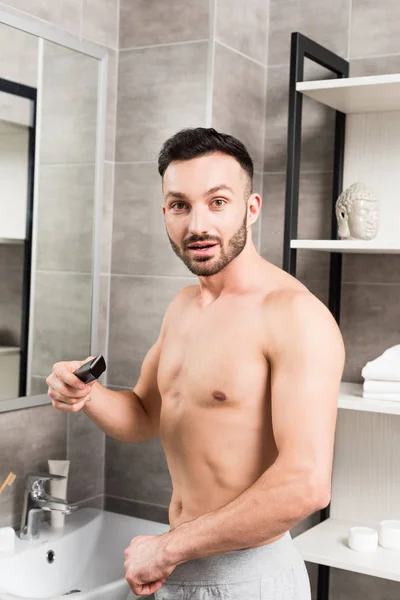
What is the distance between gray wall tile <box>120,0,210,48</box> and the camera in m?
2.27

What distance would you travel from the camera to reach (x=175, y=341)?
1.68 metres

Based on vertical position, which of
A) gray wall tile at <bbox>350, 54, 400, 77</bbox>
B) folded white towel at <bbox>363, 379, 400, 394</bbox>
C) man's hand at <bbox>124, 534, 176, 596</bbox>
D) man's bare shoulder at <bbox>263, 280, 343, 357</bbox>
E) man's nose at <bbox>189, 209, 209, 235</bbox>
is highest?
gray wall tile at <bbox>350, 54, 400, 77</bbox>

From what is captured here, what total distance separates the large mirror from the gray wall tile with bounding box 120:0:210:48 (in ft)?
0.51

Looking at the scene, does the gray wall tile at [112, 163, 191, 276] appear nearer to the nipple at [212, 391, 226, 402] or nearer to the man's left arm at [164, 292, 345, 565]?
the nipple at [212, 391, 226, 402]

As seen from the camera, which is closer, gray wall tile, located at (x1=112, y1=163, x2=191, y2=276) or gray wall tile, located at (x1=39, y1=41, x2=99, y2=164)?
gray wall tile, located at (x1=39, y1=41, x2=99, y2=164)

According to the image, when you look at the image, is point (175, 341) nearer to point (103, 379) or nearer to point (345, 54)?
point (103, 379)

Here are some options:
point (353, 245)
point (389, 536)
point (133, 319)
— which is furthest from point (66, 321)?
point (389, 536)

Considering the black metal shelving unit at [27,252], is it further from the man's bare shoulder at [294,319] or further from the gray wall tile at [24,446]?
the man's bare shoulder at [294,319]

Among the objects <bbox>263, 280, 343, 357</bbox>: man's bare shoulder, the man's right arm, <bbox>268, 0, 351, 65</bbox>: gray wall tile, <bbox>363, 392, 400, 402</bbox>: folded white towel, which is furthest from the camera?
<bbox>268, 0, 351, 65</bbox>: gray wall tile

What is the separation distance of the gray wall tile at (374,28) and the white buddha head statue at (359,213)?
1.57 ft

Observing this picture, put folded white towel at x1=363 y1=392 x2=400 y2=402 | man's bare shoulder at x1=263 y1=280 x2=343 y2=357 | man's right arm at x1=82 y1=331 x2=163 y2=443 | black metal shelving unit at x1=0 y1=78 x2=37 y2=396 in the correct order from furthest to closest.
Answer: black metal shelving unit at x1=0 y1=78 x2=37 y2=396, folded white towel at x1=363 y1=392 x2=400 y2=402, man's right arm at x1=82 y1=331 x2=163 y2=443, man's bare shoulder at x1=263 y1=280 x2=343 y2=357

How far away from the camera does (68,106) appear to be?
228 centimetres

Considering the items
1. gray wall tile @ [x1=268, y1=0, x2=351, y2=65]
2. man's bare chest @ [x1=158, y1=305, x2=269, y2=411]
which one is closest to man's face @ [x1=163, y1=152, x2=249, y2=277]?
man's bare chest @ [x1=158, y1=305, x2=269, y2=411]

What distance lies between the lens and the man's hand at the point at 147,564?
1.34m
